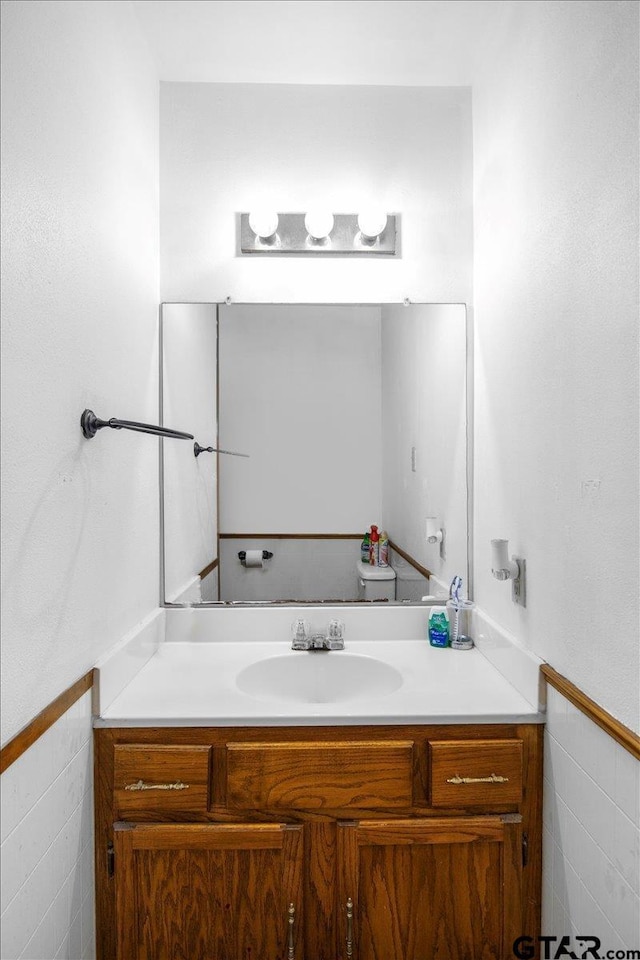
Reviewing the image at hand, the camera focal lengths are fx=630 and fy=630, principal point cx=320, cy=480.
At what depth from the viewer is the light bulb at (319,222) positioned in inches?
73.9

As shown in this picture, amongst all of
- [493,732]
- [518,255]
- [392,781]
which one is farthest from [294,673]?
[518,255]

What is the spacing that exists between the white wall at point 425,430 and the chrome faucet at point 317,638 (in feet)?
1.08

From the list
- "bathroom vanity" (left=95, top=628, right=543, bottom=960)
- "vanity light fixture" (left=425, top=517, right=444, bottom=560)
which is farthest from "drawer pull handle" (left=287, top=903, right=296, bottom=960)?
"vanity light fixture" (left=425, top=517, right=444, bottom=560)

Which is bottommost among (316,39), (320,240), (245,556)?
(245,556)

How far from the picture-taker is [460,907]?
1409mm

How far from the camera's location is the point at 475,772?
1.42 meters

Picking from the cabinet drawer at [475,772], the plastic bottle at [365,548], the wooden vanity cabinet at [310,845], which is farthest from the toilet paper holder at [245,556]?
the cabinet drawer at [475,772]

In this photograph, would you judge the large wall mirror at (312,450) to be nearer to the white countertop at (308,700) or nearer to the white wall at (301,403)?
the white wall at (301,403)

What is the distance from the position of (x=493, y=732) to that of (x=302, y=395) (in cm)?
107

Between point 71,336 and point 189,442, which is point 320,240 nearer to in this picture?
point 189,442

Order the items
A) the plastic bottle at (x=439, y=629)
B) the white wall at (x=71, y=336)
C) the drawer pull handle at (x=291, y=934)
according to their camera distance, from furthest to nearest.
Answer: the plastic bottle at (x=439, y=629)
the drawer pull handle at (x=291, y=934)
the white wall at (x=71, y=336)

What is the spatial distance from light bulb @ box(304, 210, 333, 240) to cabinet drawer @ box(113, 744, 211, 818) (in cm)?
145

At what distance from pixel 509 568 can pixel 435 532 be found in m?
0.42

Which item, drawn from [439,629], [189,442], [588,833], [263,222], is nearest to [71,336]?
[189,442]
